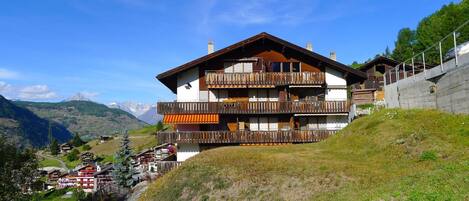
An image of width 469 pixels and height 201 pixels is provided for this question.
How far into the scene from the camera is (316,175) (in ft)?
62.2

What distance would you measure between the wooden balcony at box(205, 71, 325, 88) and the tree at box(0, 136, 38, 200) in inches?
657

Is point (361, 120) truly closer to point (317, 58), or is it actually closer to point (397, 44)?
point (317, 58)

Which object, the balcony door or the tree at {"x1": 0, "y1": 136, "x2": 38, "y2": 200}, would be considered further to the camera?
the balcony door

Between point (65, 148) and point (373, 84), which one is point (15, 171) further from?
point (65, 148)

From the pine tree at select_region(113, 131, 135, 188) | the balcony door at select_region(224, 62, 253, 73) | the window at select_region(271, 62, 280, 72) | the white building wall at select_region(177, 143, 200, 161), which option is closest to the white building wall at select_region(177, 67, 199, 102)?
the balcony door at select_region(224, 62, 253, 73)

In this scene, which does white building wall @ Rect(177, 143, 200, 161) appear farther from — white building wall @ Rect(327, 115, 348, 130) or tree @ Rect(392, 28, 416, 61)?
tree @ Rect(392, 28, 416, 61)

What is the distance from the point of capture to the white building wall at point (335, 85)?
40906 millimetres

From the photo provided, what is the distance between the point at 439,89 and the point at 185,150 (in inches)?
916

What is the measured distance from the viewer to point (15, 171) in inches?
1366

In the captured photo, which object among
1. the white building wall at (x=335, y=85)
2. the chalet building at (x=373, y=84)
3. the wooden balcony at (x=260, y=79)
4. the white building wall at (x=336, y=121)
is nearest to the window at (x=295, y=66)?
the wooden balcony at (x=260, y=79)

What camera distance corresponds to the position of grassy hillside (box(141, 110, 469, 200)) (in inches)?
595

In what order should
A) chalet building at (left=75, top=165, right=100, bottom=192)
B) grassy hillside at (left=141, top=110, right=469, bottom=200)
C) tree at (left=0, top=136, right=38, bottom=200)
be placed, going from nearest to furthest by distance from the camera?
grassy hillside at (left=141, top=110, right=469, bottom=200)
tree at (left=0, top=136, right=38, bottom=200)
chalet building at (left=75, top=165, right=100, bottom=192)

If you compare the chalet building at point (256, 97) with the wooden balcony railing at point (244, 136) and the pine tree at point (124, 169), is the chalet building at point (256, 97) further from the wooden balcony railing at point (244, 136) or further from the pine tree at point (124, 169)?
the pine tree at point (124, 169)

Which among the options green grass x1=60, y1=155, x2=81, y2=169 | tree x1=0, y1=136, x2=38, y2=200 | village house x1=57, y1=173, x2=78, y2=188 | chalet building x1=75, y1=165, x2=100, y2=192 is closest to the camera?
tree x1=0, y1=136, x2=38, y2=200
